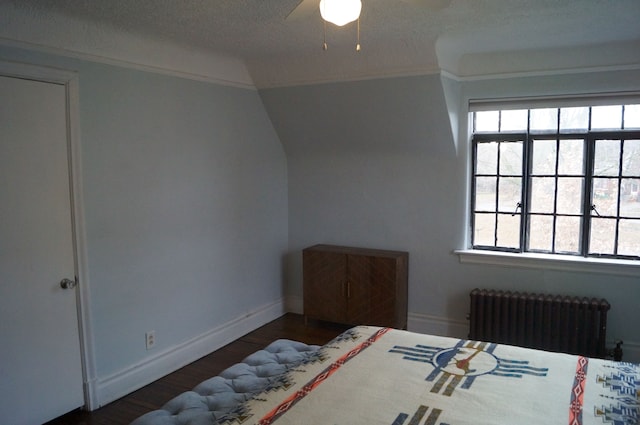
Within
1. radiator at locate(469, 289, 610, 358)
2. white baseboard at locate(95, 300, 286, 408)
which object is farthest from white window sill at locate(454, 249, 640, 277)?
A: white baseboard at locate(95, 300, 286, 408)

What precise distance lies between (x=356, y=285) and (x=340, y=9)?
278 centimetres

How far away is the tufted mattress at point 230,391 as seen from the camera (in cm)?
204

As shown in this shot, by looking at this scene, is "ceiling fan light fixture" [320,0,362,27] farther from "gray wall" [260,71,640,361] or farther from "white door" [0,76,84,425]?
"gray wall" [260,71,640,361]

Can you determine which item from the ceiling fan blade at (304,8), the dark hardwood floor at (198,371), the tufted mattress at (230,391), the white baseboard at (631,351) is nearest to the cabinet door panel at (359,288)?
the dark hardwood floor at (198,371)

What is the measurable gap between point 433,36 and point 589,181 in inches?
64.9

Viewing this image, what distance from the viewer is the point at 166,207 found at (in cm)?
345

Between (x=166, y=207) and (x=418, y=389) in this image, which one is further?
(x=166, y=207)

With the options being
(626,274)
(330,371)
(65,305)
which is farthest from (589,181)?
(65,305)

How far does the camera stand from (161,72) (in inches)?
132

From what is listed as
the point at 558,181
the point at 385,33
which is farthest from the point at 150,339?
the point at 558,181

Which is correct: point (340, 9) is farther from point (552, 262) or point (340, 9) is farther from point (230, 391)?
point (552, 262)

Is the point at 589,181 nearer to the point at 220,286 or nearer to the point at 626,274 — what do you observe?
the point at 626,274

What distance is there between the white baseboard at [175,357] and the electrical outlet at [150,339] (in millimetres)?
86

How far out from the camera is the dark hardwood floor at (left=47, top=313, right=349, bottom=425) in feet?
9.51
